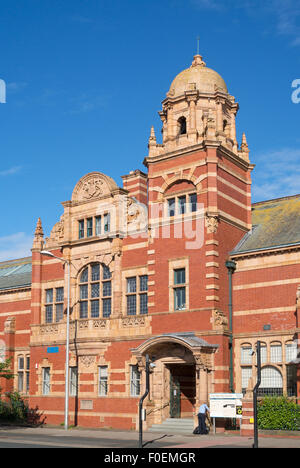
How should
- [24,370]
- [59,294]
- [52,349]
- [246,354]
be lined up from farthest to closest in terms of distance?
[24,370] → [59,294] → [52,349] → [246,354]

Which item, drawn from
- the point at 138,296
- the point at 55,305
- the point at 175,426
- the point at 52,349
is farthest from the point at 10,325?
the point at 175,426

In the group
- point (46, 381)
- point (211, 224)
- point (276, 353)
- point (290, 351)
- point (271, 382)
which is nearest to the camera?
point (290, 351)

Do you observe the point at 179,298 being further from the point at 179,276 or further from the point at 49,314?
the point at 49,314

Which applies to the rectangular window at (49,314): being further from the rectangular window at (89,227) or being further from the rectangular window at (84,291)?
the rectangular window at (89,227)

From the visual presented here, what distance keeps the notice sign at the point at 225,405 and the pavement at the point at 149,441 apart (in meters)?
0.99

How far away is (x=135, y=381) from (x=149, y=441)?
918 centimetres

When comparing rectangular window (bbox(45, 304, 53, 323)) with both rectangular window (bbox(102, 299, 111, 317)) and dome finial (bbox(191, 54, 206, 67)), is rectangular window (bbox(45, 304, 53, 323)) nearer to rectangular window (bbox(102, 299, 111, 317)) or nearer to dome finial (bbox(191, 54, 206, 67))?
rectangular window (bbox(102, 299, 111, 317))

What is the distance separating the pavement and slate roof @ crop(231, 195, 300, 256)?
421 inches

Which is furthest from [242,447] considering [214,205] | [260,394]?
[214,205]

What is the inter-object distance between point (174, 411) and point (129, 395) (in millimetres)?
3074

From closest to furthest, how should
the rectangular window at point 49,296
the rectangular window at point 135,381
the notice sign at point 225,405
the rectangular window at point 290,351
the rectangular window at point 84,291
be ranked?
the notice sign at point 225,405 < the rectangular window at point 290,351 < the rectangular window at point 135,381 < the rectangular window at point 84,291 < the rectangular window at point 49,296

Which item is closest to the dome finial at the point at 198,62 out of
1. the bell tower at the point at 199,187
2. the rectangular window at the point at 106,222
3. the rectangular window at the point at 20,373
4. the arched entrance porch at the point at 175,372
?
the bell tower at the point at 199,187

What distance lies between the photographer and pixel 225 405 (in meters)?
30.6

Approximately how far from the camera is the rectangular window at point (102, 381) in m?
38.2
